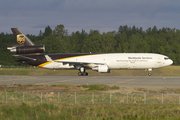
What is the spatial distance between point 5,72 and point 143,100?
6126cm

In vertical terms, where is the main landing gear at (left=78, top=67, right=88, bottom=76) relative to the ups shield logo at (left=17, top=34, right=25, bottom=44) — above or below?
below

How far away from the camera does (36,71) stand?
77062 millimetres

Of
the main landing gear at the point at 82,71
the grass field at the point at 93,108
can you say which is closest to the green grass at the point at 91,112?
the grass field at the point at 93,108

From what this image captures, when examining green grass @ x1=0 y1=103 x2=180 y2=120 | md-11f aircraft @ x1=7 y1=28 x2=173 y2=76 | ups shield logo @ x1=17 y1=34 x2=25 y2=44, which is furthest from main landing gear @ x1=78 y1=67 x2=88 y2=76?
green grass @ x1=0 y1=103 x2=180 y2=120

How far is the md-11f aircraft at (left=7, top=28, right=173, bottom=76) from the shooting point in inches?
2425

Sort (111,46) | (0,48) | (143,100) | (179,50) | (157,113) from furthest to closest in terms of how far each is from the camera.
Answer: (0,48) < (111,46) < (179,50) < (143,100) < (157,113)

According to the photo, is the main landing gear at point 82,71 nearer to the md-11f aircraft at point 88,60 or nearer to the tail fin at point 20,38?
the md-11f aircraft at point 88,60

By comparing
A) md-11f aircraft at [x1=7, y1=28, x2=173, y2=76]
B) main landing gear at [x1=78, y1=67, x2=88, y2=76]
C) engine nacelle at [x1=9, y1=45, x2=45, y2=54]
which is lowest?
main landing gear at [x1=78, y1=67, x2=88, y2=76]

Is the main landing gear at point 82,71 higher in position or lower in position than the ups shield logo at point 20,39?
lower

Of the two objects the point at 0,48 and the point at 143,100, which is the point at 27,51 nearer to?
the point at 143,100

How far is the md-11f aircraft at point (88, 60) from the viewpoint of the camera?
61.6 meters

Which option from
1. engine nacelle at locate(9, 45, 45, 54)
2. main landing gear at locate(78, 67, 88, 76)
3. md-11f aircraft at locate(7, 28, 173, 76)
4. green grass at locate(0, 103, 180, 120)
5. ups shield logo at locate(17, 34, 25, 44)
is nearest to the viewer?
green grass at locate(0, 103, 180, 120)

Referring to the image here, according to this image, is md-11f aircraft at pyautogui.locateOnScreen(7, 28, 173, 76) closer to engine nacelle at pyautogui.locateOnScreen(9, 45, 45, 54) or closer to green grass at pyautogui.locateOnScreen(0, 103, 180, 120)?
engine nacelle at pyautogui.locateOnScreen(9, 45, 45, 54)

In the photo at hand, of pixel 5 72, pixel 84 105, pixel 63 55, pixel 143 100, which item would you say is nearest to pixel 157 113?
pixel 143 100
